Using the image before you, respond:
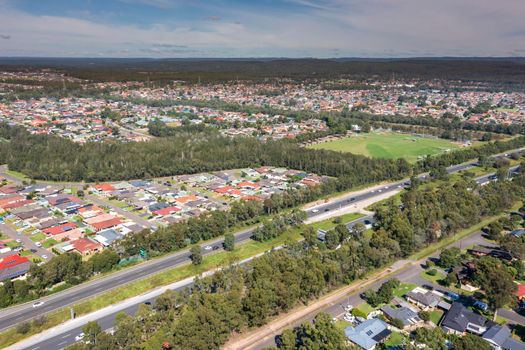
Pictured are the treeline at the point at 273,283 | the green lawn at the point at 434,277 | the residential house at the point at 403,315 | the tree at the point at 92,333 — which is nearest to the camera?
the tree at the point at 92,333

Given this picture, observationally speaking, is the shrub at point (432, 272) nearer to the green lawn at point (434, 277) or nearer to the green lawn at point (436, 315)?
the green lawn at point (434, 277)

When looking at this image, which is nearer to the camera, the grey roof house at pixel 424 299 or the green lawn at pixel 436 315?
the green lawn at pixel 436 315

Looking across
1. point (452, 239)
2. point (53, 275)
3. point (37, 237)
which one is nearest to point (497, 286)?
point (452, 239)

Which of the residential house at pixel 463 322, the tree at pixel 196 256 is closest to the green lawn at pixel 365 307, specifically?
the residential house at pixel 463 322

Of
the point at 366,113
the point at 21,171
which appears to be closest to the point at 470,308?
the point at 21,171

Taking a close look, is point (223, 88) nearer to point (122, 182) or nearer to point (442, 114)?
point (442, 114)

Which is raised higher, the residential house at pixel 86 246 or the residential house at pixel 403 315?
the residential house at pixel 403 315
